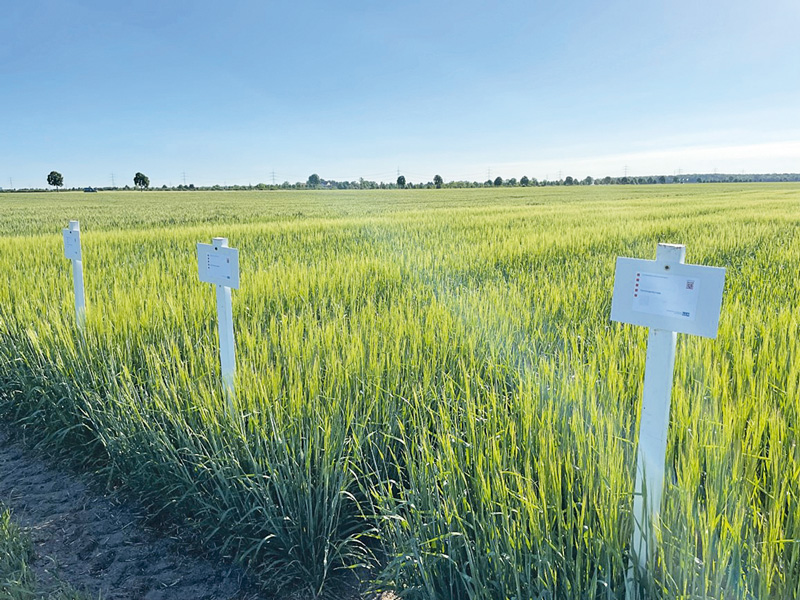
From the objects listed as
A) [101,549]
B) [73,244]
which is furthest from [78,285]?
[101,549]

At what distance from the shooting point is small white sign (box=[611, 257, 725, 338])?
1259 millimetres

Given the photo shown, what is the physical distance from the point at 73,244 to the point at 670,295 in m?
3.88

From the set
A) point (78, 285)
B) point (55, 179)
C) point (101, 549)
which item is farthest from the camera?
point (55, 179)

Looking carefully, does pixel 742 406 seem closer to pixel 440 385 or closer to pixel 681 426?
pixel 681 426

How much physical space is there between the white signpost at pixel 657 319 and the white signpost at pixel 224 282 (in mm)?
1701

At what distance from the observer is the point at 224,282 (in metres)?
2.53

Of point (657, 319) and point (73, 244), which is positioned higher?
point (73, 244)

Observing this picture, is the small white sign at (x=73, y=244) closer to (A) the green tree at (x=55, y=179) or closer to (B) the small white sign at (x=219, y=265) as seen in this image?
(B) the small white sign at (x=219, y=265)

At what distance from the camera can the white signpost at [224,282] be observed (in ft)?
8.12

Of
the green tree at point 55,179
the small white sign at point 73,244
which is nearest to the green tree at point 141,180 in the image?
the green tree at point 55,179

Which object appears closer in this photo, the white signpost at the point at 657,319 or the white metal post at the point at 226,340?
the white signpost at the point at 657,319

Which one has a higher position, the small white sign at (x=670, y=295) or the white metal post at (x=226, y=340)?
the small white sign at (x=670, y=295)

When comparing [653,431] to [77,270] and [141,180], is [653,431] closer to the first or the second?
[77,270]

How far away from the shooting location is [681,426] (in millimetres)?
1797
